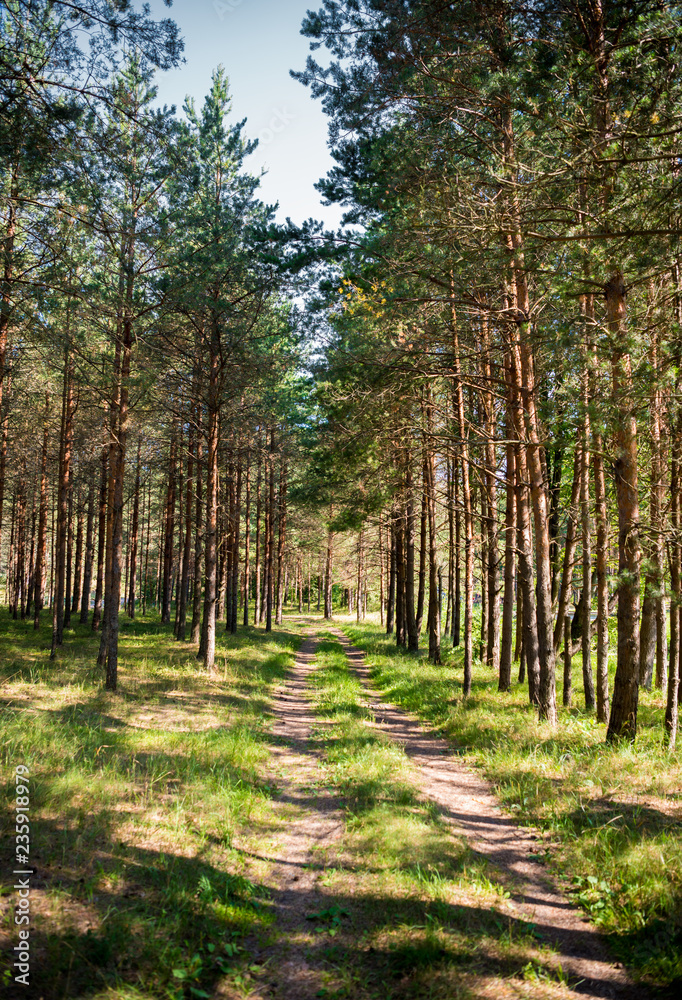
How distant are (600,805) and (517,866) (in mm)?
1349

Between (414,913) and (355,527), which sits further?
(355,527)

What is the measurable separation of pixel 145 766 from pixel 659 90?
9.19m

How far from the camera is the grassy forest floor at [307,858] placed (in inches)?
130

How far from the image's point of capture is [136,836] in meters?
4.65

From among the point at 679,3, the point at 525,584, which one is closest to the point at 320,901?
the point at 525,584

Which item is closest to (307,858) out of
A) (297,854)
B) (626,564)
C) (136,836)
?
(297,854)

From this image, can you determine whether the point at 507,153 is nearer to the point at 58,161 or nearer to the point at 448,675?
the point at 58,161

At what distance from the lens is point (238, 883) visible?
428 cm

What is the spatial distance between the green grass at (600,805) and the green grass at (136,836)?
2.66m

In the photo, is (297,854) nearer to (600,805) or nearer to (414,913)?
(414,913)
